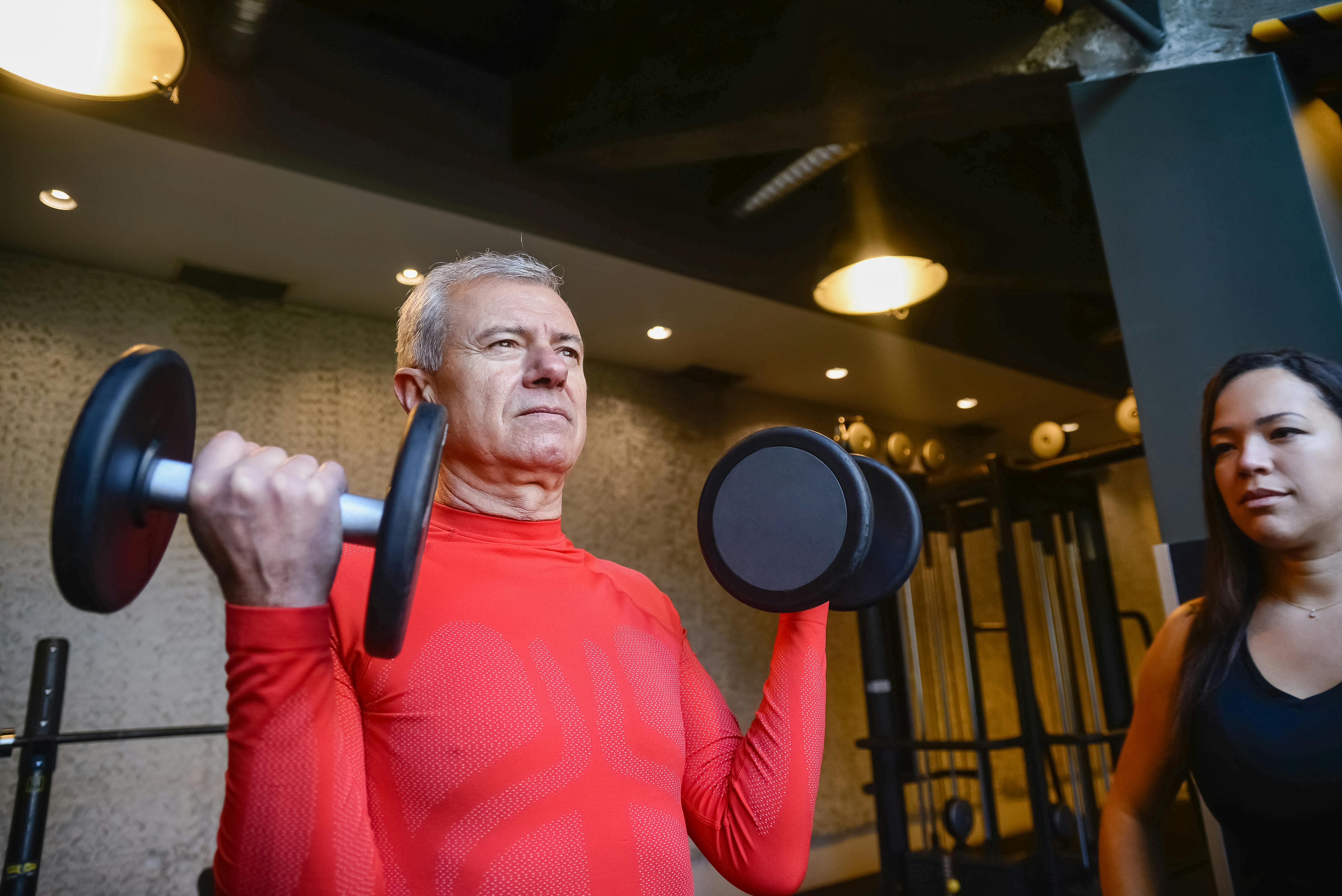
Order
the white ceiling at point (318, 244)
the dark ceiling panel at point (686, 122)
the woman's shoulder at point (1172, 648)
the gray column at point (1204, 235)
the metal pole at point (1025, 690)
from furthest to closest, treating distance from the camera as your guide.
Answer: the metal pole at point (1025, 690) < the white ceiling at point (318, 244) < the dark ceiling panel at point (686, 122) < the gray column at point (1204, 235) < the woman's shoulder at point (1172, 648)

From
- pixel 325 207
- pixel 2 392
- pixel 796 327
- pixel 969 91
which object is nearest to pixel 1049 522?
pixel 796 327

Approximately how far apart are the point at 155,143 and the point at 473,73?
111cm

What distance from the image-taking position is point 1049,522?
416cm

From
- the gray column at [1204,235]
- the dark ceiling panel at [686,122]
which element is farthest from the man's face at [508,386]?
the dark ceiling panel at [686,122]

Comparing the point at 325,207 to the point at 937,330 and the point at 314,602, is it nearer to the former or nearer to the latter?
the point at 314,602

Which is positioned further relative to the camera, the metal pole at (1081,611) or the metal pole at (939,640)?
the metal pole at (1081,611)

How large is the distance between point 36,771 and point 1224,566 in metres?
2.63

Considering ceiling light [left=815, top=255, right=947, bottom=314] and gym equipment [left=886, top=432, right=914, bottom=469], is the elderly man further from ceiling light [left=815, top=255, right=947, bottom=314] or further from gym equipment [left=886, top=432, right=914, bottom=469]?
gym equipment [left=886, top=432, right=914, bottom=469]

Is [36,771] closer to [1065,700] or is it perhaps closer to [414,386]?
[414,386]

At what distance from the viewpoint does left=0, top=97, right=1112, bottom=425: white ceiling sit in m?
2.62

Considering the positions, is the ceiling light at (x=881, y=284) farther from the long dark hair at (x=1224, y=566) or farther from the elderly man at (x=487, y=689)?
the elderly man at (x=487, y=689)

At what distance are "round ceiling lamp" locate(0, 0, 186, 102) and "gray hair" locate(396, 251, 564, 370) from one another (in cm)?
129

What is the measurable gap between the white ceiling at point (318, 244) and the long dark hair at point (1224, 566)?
2.13m

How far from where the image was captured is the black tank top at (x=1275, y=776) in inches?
41.1
